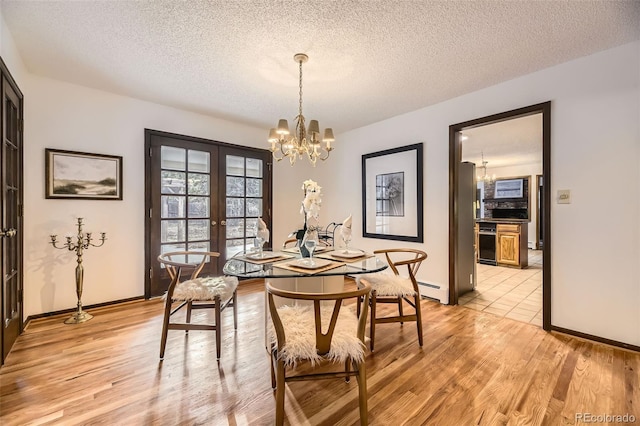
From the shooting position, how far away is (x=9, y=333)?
2311 mm

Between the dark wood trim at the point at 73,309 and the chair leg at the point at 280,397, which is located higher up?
the chair leg at the point at 280,397

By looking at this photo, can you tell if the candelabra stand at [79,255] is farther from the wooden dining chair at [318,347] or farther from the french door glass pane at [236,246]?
the wooden dining chair at [318,347]

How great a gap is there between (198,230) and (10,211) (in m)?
1.84

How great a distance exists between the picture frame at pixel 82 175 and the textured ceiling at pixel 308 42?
31.2 inches

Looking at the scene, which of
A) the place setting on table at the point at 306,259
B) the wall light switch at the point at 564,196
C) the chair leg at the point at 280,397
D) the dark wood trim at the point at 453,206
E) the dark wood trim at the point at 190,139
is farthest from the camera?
the dark wood trim at the point at 190,139

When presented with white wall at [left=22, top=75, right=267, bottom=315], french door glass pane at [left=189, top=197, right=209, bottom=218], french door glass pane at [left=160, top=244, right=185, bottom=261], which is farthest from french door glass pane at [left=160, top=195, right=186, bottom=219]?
french door glass pane at [left=160, top=244, right=185, bottom=261]

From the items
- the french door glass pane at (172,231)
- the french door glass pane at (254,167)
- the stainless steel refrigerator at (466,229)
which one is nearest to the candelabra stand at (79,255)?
the french door glass pane at (172,231)

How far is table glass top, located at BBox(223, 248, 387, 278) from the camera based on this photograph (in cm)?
196

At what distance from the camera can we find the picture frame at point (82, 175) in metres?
3.01

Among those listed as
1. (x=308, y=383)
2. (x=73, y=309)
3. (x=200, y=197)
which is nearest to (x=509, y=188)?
(x=200, y=197)

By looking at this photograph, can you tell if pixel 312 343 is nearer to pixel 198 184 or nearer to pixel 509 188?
pixel 198 184

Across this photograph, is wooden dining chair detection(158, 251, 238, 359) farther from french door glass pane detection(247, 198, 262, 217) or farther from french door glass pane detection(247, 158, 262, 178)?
french door glass pane detection(247, 158, 262, 178)

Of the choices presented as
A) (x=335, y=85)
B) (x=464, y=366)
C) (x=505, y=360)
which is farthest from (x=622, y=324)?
(x=335, y=85)

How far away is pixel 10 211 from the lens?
247 cm
